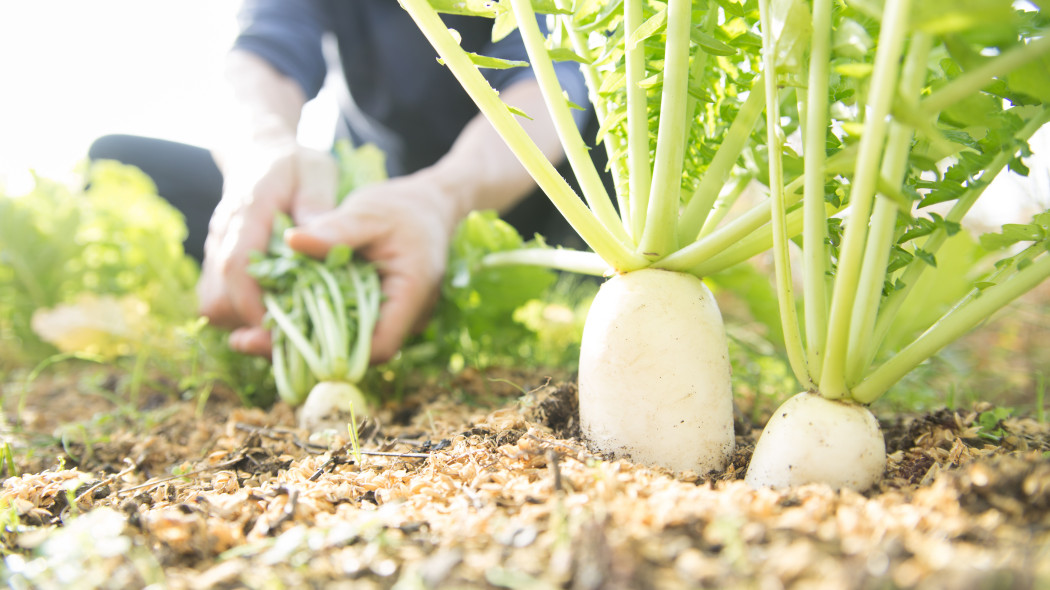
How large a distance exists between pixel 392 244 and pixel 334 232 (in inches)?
7.4

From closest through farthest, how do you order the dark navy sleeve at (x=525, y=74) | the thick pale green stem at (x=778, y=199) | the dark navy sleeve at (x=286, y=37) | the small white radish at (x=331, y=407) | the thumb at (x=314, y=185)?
the thick pale green stem at (x=778, y=199), the small white radish at (x=331, y=407), the thumb at (x=314, y=185), the dark navy sleeve at (x=525, y=74), the dark navy sleeve at (x=286, y=37)

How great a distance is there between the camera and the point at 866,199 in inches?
29.4

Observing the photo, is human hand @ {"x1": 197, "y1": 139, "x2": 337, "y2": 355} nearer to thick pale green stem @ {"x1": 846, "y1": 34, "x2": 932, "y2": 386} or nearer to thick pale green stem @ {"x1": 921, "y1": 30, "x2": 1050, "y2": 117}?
thick pale green stem @ {"x1": 846, "y1": 34, "x2": 932, "y2": 386}

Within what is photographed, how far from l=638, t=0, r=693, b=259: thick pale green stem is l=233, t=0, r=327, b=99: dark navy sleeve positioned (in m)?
2.70

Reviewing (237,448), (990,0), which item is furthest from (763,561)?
(237,448)

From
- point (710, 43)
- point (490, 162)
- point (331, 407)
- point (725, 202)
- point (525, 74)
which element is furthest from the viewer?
point (525, 74)

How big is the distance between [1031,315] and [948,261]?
259 centimetres

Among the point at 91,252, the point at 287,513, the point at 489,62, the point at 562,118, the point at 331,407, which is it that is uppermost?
the point at 489,62

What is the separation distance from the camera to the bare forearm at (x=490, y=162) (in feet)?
7.86

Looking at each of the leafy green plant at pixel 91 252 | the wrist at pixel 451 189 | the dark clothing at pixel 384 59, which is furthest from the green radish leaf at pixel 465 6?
the leafy green plant at pixel 91 252

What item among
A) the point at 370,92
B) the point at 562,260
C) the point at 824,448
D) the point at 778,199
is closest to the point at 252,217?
the point at 562,260

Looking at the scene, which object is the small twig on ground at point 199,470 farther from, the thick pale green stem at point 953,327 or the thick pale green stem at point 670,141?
the thick pale green stem at point 953,327

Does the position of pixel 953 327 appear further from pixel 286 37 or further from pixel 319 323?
pixel 286 37

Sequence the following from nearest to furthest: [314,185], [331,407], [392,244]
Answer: [331,407] < [392,244] < [314,185]
